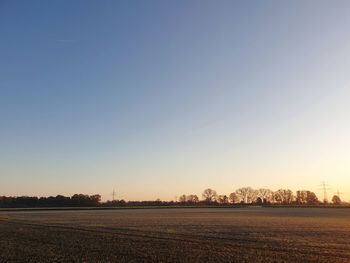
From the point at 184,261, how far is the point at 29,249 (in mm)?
10491

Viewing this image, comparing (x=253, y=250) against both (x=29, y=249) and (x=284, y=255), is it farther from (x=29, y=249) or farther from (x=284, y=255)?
(x=29, y=249)

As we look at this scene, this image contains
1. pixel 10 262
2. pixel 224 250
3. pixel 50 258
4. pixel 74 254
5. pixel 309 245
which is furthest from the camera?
pixel 309 245

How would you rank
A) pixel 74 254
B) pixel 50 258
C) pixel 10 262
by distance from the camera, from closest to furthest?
1. pixel 10 262
2. pixel 50 258
3. pixel 74 254

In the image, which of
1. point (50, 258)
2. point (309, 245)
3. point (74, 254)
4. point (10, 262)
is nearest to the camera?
point (10, 262)

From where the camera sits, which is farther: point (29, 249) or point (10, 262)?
point (29, 249)

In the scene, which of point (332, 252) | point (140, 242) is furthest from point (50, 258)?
point (332, 252)

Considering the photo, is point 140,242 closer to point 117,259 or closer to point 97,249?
point 97,249

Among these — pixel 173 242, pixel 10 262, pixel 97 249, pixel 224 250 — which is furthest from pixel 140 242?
pixel 10 262

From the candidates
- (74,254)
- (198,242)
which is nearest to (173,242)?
(198,242)

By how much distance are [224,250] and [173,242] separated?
18.2 feet

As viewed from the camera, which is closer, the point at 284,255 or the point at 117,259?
the point at 117,259

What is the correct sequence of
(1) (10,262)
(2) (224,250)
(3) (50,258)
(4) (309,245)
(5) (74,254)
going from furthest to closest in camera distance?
(4) (309,245), (2) (224,250), (5) (74,254), (3) (50,258), (1) (10,262)

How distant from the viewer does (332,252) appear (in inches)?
1061

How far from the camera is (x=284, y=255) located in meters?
25.1
